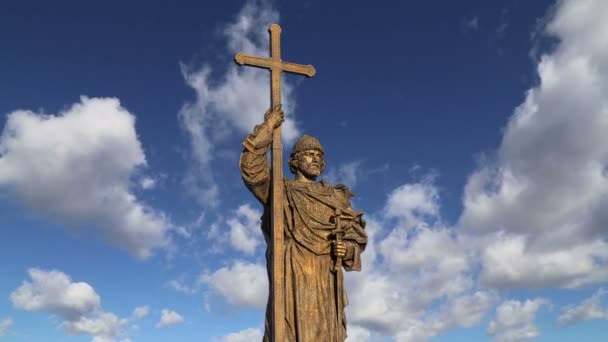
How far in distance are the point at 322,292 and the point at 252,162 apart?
8.07 ft

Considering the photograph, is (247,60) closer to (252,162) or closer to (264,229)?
(252,162)

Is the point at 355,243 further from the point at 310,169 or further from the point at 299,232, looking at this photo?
the point at 310,169

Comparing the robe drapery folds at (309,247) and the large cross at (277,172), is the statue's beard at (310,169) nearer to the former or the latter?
the robe drapery folds at (309,247)

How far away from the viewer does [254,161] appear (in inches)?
444

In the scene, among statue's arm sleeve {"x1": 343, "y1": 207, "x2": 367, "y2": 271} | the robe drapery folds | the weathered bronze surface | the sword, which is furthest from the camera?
statue's arm sleeve {"x1": 343, "y1": 207, "x2": 367, "y2": 271}

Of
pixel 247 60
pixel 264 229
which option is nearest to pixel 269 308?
pixel 264 229

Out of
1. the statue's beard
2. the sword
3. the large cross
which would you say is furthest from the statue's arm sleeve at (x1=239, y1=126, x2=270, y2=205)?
the sword

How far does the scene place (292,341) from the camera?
11.0 metres

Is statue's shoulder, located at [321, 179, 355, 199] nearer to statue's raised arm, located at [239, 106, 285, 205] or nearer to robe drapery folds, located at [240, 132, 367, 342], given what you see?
robe drapery folds, located at [240, 132, 367, 342]

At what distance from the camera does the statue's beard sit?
12602mm

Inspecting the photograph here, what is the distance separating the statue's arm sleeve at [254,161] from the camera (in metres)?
11.3

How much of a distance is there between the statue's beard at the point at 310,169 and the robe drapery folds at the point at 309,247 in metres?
0.17

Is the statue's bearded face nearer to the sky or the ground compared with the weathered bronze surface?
nearer to the sky

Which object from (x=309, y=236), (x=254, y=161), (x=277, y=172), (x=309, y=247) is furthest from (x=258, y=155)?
(x=309, y=247)
